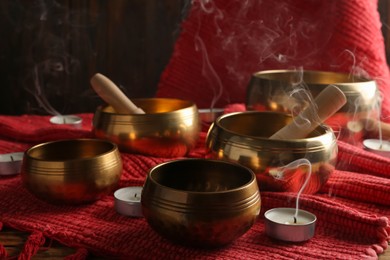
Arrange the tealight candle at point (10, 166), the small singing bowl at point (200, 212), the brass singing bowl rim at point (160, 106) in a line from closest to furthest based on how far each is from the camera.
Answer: the small singing bowl at point (200, 212) → the tealight candle at point (10, 166) → the brass singing bowl rim at point (160, 106)

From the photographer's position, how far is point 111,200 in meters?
0.87

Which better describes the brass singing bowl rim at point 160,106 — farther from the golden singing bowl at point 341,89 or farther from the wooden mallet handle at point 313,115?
the wooden mallet handle at point 313,115

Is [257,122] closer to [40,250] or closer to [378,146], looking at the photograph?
[378,146]

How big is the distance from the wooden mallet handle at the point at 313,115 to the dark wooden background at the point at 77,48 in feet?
3.06

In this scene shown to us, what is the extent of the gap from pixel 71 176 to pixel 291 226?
314 millimetres

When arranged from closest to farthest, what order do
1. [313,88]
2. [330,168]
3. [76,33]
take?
[330,168] < [313,88] < [76,33]

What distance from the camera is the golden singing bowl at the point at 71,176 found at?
780mm

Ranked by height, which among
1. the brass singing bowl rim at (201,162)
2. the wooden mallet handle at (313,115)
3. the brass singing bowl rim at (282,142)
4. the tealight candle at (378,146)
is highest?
the wooden mallet handle at (313,115)

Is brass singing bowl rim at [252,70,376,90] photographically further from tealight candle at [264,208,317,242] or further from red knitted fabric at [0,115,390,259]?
tealight candle at [264,208,317,242]

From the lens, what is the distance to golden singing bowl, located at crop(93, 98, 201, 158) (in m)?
0.96

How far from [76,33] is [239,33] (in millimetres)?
518

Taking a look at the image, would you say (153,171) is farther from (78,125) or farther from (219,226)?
(78,125)

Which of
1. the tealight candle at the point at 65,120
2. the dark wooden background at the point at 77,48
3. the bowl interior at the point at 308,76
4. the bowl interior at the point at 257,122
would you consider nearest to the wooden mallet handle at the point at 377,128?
the bowl interior at the point at 308,76

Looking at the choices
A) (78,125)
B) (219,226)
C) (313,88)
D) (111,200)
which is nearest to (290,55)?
(313,88)
